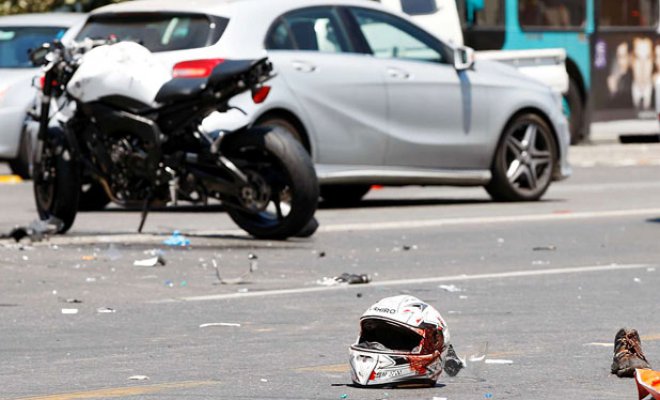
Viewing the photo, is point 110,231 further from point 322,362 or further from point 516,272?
point 322,362

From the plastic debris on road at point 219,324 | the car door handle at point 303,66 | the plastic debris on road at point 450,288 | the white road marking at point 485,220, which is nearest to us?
the plastic debris on road at point 219,324

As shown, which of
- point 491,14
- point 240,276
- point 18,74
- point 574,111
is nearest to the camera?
point 240,276

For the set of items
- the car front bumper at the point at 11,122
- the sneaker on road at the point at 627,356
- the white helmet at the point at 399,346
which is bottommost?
the car front bumper at the point at 11,122

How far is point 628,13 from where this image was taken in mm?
25172

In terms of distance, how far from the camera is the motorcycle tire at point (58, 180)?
1149 centimetres

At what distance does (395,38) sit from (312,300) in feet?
20.6

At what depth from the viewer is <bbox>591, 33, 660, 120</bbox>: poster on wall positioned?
24766 millimetres

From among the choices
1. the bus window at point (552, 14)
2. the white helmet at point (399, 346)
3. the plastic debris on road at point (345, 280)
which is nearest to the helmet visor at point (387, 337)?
the white helmet at point (399, 346)

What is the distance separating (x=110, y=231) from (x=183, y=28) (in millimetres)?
1865

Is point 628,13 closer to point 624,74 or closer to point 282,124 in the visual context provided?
point 624,74

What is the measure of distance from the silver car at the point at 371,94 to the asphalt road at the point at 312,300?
20.2 inches

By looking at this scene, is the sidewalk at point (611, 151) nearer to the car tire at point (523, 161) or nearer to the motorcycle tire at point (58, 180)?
the car tire at point (523, 161)

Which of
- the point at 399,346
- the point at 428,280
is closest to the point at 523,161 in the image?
the point at 428,280

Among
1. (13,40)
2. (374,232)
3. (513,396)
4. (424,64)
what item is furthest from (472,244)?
(13,40)
